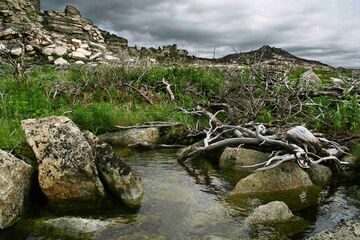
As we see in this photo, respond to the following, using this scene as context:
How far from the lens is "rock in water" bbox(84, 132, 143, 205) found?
6105 mm

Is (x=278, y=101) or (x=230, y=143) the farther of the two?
(x=278, y=101)

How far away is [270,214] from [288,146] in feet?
6.20

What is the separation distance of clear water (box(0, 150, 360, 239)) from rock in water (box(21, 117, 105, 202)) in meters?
0.36

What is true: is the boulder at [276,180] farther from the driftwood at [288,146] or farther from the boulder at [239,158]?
the boulder at [239,158]

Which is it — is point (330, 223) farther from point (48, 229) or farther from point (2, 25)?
point (2, 25)

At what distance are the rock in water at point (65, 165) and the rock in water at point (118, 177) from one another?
0.55 feet

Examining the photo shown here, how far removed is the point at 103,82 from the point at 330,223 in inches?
387

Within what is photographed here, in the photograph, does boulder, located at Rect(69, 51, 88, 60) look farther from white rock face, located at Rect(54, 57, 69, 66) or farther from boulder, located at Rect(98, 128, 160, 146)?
boulder, located at Rect(98, 128, 160, 146)

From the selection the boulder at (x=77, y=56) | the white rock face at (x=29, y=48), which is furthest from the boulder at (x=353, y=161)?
the boulder at (x=77, y=56)

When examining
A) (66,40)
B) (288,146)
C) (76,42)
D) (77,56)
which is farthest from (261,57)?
(66,40)

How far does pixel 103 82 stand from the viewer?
14047 mm

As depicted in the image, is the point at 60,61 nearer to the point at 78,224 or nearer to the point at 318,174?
the point at 318,174

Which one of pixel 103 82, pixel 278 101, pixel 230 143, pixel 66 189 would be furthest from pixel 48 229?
pixel 103 82

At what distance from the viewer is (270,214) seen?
5.51 meters
